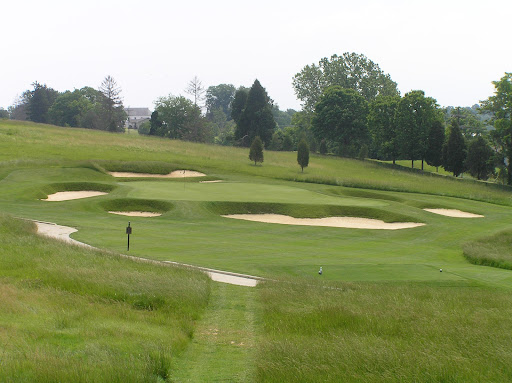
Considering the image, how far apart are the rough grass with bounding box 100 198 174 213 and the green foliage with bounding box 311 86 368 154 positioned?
6235 centimetres

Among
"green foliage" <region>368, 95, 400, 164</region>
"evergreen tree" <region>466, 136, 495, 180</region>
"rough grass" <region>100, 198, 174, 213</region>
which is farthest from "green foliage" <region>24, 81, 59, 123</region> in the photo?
"rough grass" <region>100, 198, 174, 213</region>

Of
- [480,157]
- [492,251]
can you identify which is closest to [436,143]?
[480,157]

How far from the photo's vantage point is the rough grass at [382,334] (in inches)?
308

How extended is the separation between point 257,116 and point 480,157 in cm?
4313

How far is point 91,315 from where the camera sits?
1076 centimetres

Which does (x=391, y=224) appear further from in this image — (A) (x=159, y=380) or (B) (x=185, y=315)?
(A) (x=159, y=380)

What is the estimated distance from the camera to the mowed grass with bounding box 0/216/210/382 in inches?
297

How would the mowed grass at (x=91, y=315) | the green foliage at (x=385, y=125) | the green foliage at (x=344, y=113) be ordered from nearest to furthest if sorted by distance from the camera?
the mowed grass at (x=91, y=315)
the green foliage at (x=385, y=125)
the green foliage at (x=344, y=113)

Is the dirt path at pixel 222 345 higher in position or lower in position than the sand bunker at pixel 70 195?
higher

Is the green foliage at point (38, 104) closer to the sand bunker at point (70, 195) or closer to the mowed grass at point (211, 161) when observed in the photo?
the mowed grass at point (211, 161)

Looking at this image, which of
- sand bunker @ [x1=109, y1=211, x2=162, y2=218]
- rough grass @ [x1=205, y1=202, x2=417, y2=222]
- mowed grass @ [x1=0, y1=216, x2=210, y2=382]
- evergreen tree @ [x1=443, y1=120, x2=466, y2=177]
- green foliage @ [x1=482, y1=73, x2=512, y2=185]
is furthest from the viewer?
evergreen tree @ [x1=443, y1=120, x2=466, y2=177]

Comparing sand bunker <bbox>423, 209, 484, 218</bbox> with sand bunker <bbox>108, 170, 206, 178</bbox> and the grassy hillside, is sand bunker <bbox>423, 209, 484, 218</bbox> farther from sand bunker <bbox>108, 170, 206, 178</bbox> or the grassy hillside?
sand bunker <bbox>108, 170, 206, 178</bbox>

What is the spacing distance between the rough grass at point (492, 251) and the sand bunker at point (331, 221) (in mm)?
6138

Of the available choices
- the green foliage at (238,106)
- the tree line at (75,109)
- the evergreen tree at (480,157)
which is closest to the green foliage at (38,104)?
the tree line at (75,109)
